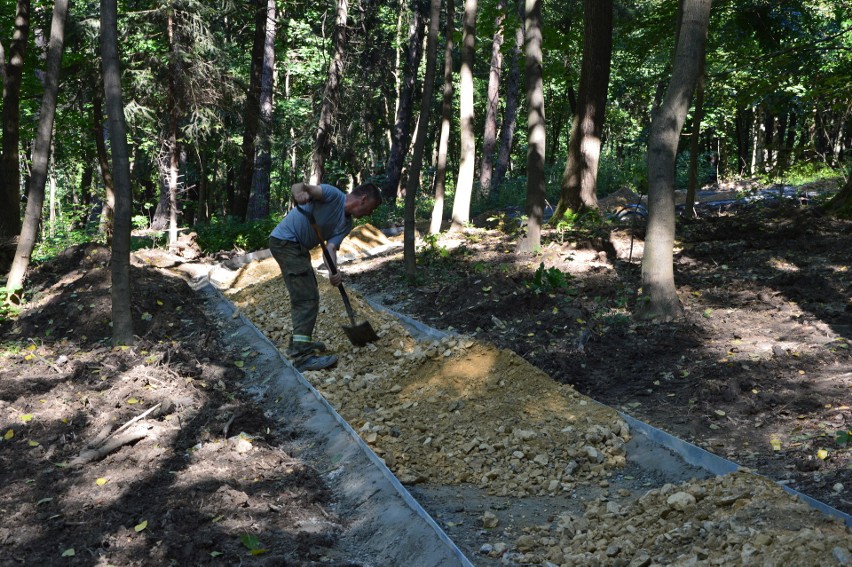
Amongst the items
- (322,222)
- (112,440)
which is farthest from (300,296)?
(112,440)

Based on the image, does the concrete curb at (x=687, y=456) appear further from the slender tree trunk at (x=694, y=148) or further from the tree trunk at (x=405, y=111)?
the tree trunk at (x=405, y=111)

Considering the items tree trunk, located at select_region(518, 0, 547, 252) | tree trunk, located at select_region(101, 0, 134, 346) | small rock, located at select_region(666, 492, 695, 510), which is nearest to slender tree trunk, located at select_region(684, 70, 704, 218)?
tree trunk, located at select_region(518, 0, 547, 252)

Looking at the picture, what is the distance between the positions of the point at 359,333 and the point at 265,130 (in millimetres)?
14267

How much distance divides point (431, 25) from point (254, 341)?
5937 millimetres

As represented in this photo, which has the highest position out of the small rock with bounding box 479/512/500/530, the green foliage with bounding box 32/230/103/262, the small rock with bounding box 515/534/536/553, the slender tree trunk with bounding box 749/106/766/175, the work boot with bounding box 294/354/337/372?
the slender tree trunk with bounding box 749/106/766/175

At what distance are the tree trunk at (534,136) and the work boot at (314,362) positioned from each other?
5.43m

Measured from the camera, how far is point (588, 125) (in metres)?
14.5

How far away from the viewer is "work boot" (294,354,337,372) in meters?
7.90

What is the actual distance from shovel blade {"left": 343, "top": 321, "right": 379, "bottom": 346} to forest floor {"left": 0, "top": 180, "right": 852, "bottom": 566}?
0.12 m

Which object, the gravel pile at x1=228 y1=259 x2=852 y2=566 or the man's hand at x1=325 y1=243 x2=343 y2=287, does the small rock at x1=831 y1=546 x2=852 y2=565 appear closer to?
the gravel pile at x1=228 y1=259 x2=852 y2=566

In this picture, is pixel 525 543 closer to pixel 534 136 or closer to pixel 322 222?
pixel 322 222

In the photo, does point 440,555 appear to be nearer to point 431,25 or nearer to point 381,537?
point 381,537

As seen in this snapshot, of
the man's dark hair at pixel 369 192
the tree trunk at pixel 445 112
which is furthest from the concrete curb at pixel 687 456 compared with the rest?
the tree trunk at pixel 445 112

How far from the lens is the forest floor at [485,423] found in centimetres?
392
